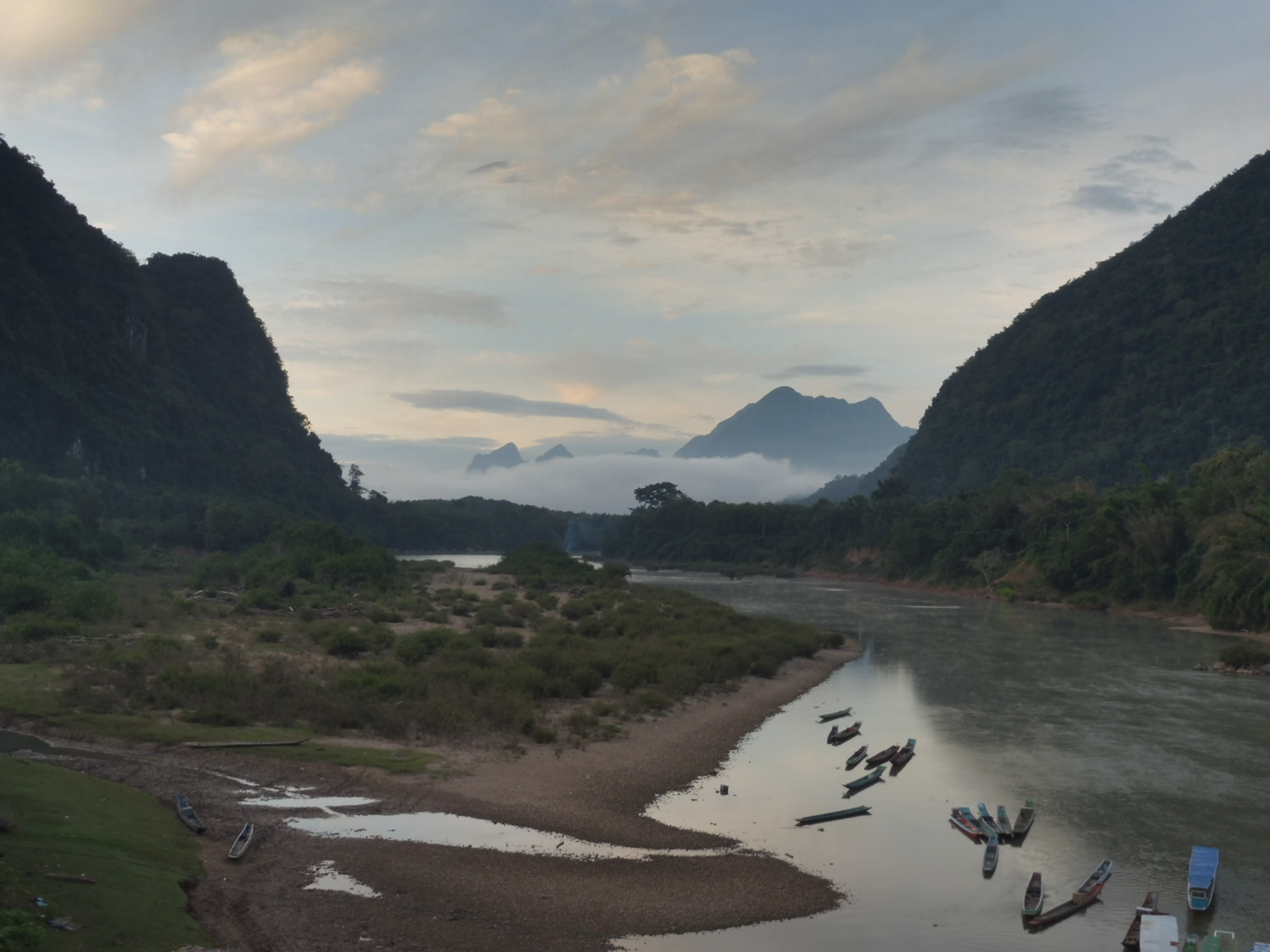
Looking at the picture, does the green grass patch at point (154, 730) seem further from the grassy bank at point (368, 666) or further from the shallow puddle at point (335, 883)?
the shallow puddle at point (335, 883)

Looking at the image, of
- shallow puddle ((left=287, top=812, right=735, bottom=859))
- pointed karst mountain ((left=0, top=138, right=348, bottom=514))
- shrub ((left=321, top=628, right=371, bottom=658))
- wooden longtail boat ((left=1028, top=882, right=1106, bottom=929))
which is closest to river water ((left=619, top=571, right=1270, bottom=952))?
wooden longtail boat ((left=1028, top=882, right=1106, bottom=929))

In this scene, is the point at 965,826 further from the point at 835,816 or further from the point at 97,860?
the point at 97,860

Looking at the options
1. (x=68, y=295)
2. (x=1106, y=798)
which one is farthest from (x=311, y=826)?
(x=68, y=295)

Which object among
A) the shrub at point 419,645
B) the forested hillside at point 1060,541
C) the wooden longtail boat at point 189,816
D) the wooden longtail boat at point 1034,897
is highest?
the forested hillside at point 1060,541

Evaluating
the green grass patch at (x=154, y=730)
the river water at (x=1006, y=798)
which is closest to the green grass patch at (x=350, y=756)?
the green grass patch at (x=154, y=730)

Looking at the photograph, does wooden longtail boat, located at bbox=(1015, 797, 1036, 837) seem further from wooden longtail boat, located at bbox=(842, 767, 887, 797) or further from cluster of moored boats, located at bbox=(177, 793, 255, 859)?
cluster of moored boats, located at bbox=(177, 793, 255, 859)

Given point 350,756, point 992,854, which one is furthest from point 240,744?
point 992,854

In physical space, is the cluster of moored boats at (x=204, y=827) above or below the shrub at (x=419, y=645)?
below
